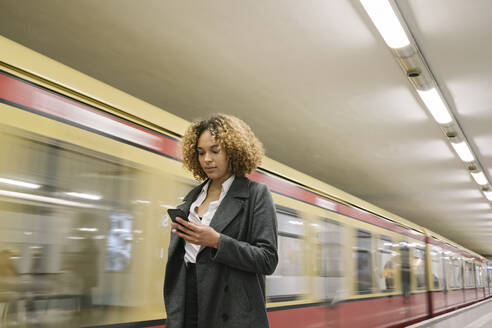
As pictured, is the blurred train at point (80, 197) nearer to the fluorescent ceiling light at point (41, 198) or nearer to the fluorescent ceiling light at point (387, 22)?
the fluorescent ceiling light at point (41, 198)

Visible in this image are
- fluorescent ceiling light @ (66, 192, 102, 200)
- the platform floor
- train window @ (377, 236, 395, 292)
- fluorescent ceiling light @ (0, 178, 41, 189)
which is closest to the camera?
fluorescent ceiling light @ (0, 178, 41, 189)

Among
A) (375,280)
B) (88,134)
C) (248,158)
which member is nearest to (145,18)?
(88,134)

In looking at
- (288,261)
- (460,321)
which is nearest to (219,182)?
(288,261)

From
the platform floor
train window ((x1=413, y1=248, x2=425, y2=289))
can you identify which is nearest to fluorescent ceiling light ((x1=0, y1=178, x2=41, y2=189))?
the platform floor

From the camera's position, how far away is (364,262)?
7891 millimetres

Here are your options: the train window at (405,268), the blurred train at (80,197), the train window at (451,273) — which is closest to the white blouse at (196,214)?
the blurred train at (80,197)

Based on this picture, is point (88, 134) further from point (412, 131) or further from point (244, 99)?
point (412, 131)

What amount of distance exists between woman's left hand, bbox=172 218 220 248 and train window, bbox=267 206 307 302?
349 cm

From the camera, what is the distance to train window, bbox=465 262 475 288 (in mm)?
19141

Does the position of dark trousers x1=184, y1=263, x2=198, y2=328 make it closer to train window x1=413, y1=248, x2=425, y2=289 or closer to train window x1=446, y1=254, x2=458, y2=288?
train window x1=413, y1=248, x2=425, y2=289

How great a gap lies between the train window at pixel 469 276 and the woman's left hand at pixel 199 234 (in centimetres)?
1983

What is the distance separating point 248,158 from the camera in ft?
5.92

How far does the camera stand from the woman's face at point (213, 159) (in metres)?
1.77

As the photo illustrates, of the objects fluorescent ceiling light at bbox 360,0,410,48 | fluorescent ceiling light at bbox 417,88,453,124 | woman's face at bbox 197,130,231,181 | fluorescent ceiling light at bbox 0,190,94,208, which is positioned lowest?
fluorescent ceiling light at bbox 0,190,94,208
